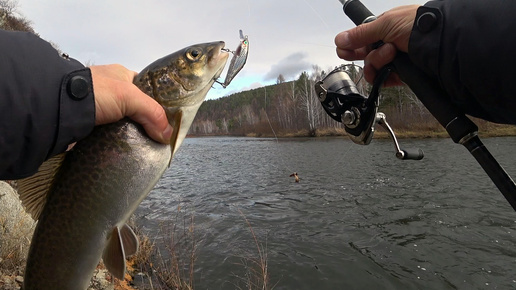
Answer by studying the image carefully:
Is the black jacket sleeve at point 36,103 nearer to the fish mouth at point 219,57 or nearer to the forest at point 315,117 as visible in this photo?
the fish mouth at point 219,57

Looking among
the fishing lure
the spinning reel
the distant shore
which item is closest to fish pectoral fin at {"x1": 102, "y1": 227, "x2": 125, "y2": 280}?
the fishing lure

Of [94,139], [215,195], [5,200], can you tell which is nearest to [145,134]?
[94,139]

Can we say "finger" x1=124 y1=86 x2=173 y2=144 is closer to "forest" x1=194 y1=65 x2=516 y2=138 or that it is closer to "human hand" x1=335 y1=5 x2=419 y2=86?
"human hand" x1=335 y1=5 x2=419 y2=86

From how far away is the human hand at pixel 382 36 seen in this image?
192 cm

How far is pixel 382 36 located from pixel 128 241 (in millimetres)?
2061

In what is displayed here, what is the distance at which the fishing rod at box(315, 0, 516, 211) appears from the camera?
1.83 metres

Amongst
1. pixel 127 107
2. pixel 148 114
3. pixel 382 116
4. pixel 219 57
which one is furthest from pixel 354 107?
pixel 127 107

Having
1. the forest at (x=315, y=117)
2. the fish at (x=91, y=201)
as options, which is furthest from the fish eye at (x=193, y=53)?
the forest at (x=315, y=117)

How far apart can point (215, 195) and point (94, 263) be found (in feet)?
39.1

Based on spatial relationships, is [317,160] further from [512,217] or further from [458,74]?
[458,74]

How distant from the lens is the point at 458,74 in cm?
164

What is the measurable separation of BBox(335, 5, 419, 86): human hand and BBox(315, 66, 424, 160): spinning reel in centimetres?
22

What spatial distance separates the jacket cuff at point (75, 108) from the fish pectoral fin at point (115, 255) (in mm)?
564

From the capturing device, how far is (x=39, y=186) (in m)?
1.80
